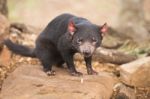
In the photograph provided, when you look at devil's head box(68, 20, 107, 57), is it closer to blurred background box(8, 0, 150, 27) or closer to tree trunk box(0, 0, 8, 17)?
tree trunk box(0, 0, 8, 17)

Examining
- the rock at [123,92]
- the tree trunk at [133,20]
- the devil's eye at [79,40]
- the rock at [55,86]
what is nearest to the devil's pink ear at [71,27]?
the devil's eye at [79,40]

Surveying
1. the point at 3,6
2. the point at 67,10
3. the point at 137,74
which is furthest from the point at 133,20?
the point at 137,74

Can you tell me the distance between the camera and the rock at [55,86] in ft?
16.7

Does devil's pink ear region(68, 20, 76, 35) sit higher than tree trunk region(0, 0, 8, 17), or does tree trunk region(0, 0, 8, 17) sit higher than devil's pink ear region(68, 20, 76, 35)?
→ tree trunk region(0, 0, 8, 17)

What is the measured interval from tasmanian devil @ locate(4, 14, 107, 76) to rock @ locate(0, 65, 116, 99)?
6.2 inches

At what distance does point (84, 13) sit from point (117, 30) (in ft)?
7.60

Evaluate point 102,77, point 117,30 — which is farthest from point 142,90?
point 117,30

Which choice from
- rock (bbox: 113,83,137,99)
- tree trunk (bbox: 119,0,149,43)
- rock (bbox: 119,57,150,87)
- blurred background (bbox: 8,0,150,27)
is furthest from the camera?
blurred background (bbox: 8,0,150,27)

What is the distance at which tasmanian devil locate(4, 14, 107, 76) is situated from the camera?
525 centimetres

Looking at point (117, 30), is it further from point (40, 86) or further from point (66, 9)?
point (40, 86)

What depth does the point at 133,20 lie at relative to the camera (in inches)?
387

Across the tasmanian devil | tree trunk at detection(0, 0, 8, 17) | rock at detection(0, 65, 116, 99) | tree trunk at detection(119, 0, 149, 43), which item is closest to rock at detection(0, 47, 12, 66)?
the tasmanian devil

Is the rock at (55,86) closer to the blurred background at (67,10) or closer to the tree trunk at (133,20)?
the tree trunk at (133,20)

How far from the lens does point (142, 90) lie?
→ 6.37 m
